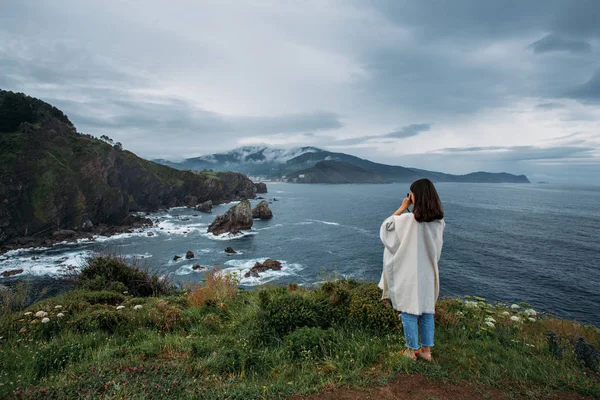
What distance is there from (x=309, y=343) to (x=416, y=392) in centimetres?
184

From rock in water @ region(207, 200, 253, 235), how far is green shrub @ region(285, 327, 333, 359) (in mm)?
45222

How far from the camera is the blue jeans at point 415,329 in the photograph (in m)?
4.26

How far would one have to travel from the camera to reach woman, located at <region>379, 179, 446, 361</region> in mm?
4051

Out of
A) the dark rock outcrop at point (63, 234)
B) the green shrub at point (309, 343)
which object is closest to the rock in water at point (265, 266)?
the green shrub at point (309, 343)

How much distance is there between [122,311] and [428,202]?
7.12 metres

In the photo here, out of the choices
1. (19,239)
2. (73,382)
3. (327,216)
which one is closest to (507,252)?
(327,216)

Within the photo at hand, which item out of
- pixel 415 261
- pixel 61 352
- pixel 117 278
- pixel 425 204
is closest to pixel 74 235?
pixel 117 278

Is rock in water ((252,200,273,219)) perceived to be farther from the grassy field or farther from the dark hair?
the dark hair

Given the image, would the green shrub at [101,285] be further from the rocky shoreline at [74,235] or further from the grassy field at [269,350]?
the rocky shoreline at [74,235]

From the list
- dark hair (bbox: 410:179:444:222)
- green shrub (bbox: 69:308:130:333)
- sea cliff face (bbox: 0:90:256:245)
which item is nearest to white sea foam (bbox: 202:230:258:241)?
sea cliff face (bbox: 0:90:256:245)

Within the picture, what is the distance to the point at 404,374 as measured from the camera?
403cm

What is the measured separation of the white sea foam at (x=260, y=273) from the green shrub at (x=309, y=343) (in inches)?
847

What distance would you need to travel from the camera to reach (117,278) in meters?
10.7

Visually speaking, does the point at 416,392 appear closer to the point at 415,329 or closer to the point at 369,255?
the point at 415,329
